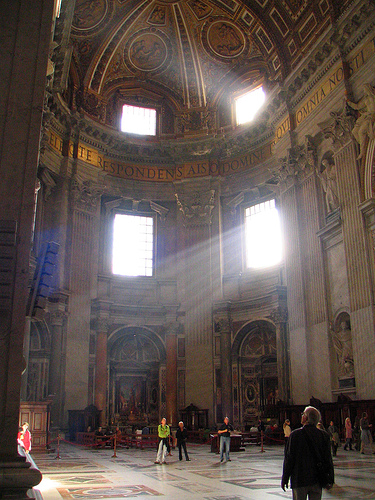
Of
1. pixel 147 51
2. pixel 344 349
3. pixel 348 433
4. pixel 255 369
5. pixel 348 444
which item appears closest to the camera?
pixel 348 433

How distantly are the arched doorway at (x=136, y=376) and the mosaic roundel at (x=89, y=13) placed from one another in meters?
13.8

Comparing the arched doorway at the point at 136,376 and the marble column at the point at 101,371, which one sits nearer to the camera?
the marble column at the point at 101,371

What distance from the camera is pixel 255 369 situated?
23.1 meters

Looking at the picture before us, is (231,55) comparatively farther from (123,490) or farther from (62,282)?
(123,490)

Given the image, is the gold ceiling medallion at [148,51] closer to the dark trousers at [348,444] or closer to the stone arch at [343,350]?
the stone arch at [343,350]

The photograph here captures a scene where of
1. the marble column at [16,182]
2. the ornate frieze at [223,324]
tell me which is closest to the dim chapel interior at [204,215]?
the ornate frieze at [223,324]

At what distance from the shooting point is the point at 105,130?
25.0 meters

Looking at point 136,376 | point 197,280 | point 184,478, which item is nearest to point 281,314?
point 197,280

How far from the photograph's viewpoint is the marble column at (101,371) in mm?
22062

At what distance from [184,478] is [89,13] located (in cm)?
2095

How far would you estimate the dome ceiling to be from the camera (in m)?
23.7

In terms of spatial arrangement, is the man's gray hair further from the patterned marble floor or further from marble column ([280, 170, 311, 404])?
marble column ([280, 170, 311, 404])

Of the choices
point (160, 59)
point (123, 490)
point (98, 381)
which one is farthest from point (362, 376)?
point (160, 59)

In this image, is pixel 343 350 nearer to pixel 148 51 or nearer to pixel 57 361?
pixel 57 361
